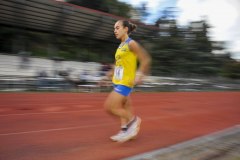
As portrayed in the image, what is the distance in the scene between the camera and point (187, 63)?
3147 centimetres

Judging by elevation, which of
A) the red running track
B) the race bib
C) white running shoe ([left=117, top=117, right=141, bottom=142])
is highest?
the race bib

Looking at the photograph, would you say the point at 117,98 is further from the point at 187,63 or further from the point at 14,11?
the point at 187,63

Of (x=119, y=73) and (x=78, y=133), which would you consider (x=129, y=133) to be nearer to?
(x=119, y=73)

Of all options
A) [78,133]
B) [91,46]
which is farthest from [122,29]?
[91,46]

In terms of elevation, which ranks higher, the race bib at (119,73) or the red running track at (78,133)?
the race bib at (119,73)

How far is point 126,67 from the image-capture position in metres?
4.91

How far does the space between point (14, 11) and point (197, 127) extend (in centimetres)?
2138

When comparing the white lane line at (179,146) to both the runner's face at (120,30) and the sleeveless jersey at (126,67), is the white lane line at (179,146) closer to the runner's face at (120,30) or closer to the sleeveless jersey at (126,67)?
the sleeveless jersey at (126,67)

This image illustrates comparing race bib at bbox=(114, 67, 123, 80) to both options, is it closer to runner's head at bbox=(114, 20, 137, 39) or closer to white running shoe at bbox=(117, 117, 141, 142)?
runner's head at bbox=(114, 20, 137, 39)

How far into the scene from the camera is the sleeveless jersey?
16.0 feet

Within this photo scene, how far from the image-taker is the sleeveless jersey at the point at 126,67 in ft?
16.0

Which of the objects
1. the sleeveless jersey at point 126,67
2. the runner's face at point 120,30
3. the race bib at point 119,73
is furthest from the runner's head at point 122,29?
the race bib at point 119,73

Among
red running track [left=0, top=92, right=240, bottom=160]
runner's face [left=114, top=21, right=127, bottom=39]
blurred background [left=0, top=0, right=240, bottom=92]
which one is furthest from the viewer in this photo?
blurred background [left=0, top=0, right=240, bottom=92]

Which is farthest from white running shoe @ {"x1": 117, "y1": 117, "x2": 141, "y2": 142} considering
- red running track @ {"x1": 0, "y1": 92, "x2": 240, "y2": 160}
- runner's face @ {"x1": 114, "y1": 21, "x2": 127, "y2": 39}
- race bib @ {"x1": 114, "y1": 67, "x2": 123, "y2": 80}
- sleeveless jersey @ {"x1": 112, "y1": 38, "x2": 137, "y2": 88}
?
runner's face @ {"x1": 114, "y1": 21, "x2": 127, "y2": 39}
